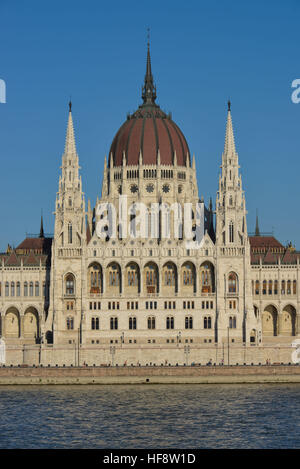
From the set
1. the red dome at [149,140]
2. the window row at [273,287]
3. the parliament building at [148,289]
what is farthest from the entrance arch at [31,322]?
the window row at [273,287]

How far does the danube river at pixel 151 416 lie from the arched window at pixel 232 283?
22587mm

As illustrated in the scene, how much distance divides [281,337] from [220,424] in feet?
187

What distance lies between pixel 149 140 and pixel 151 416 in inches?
2647

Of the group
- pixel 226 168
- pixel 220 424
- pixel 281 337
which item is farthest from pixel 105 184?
pixel 220 424

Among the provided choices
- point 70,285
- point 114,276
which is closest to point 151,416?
point 70,285

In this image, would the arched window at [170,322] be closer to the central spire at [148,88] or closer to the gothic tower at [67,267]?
the gothic tower at [67,267]

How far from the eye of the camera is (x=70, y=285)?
144500 mm

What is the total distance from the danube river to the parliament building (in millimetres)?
13398

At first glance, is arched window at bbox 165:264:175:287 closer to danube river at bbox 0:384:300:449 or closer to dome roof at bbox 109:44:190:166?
dome roof at bbox 109:44:190:166

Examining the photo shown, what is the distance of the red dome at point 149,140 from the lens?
156250 millimetres

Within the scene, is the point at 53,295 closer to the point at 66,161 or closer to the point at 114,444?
the point at 66,161

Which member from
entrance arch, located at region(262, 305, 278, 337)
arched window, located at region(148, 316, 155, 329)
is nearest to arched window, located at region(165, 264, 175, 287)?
arched window, located at region(148, 316, 155, 329)
